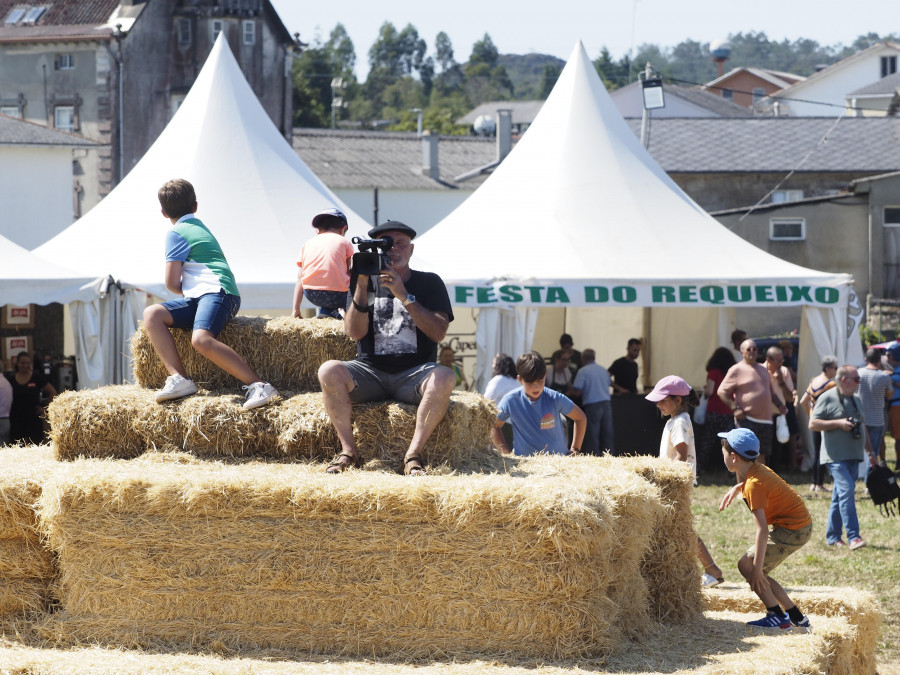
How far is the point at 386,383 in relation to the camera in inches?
220

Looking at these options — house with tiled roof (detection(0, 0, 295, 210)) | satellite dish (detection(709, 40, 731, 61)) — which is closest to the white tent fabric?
→ house with tiled roof (detection(0, 0, 295, 210))

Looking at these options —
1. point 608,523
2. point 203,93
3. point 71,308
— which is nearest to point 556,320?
point 203,93

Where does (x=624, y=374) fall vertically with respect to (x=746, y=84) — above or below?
below

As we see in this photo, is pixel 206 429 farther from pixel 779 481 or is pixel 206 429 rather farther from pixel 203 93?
pixel 203 93

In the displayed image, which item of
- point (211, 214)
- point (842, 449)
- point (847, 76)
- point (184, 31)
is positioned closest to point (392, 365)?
point (842, 449)

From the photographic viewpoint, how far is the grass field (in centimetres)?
777

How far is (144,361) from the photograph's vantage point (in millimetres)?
6062

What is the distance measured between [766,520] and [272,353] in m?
2.59

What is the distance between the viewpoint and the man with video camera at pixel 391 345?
538cm

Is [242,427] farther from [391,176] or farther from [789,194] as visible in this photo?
[391,176]

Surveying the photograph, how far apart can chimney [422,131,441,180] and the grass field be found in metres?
32.6

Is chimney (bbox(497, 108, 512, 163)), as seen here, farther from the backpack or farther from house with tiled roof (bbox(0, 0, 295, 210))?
the backpack

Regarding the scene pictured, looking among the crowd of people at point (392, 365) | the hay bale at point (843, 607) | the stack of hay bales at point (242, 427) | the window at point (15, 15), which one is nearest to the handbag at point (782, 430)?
the crowd of people at point (392, 365)

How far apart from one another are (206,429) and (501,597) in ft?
5.57
